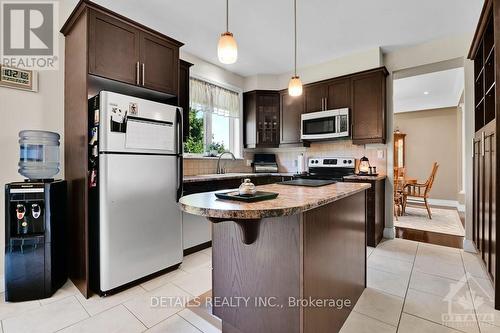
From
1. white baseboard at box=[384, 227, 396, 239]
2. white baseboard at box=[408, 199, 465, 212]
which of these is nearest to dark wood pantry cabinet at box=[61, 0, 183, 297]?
white baseboard at box=[384, 227, 396, 239]

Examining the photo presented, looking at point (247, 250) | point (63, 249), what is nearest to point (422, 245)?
point (247, 250)

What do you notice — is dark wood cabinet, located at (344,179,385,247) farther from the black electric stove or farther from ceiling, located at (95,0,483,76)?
ceiling, located at (95,0,483,76)

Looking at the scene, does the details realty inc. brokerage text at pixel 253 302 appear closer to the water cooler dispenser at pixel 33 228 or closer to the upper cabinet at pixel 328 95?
the water cooler dispenser at pixel 33 228

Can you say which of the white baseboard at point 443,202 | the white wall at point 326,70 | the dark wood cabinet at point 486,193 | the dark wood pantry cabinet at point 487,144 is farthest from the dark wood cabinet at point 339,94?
the white baseboard at point 443,202

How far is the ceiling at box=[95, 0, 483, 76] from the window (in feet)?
1.99

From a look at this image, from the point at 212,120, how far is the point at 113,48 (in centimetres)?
A: 206

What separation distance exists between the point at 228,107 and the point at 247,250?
10.6ft

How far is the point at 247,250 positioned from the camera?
1494mm

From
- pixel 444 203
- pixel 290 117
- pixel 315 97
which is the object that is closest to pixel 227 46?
pixel 315 97

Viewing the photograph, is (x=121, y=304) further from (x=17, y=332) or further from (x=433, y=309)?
(x=433, y=309)

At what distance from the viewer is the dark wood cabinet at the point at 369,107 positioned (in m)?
3.41

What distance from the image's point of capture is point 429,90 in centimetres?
534

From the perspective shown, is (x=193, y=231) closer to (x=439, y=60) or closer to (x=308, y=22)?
(x=308, y=22)

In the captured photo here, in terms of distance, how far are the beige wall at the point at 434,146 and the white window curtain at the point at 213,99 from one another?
539 centimetres
